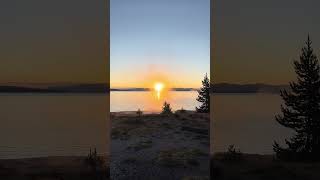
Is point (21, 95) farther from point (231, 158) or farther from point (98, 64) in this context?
point (231, 158)

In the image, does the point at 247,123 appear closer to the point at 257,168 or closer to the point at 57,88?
the point at 257,168

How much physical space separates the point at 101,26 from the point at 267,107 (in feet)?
5.55

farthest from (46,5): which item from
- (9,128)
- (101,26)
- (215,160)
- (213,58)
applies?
(215,160)

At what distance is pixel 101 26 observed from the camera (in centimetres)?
347

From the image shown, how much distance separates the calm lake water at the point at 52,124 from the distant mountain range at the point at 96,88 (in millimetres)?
48

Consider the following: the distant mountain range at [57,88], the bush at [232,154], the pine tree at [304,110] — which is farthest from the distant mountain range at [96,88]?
the bush at [232,154]

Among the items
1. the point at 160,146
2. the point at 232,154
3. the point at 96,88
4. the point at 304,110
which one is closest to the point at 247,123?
the point at 232,154

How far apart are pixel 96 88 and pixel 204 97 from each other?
38.6 inches

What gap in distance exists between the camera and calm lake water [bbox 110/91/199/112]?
3541mm

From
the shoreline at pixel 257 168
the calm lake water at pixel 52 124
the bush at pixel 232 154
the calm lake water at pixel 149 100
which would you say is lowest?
the shoreline at pixel 257 168

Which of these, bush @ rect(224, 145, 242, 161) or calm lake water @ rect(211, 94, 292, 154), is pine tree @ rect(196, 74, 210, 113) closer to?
calm lake water @ rect(211, 94, 292, 154)

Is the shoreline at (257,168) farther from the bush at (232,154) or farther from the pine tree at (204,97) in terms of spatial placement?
the pine tree at (204,97)

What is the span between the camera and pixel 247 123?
366 cm

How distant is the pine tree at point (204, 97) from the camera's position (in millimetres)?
3619
